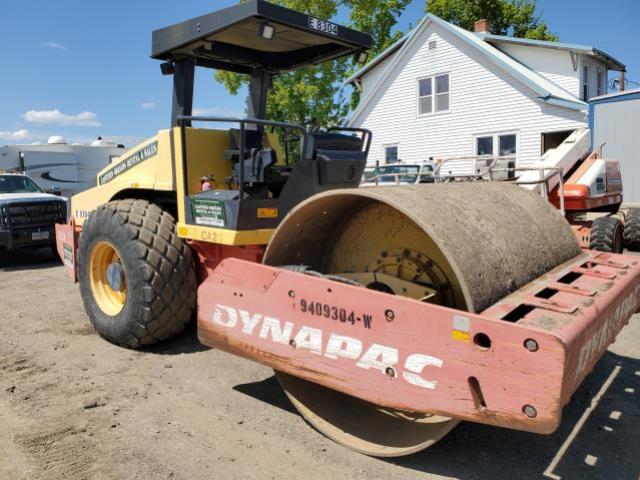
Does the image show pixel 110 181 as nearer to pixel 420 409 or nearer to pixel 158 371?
pixel 158 371

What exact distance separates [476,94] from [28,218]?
14.6 metres

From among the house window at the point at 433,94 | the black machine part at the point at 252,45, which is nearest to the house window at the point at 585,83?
the house window at the point at 433,94

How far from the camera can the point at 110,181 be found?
5.45m

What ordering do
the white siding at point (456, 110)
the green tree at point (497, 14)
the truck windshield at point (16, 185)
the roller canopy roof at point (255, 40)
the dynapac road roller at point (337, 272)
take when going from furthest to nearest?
the green tree at point (497, 14)
the white siding at point (456, 110)
the truck windshield at point (16, 185)
the roller canopy roof at point (255, 40)
the dynapac road roller at point (337, 272)

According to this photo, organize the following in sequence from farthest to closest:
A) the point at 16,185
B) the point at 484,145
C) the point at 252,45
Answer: the point at 484,145 → the point at 16,185 → the point at 252,45

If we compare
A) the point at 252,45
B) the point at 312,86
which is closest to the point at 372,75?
the point at 312,86

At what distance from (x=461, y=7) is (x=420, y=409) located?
32276 millimetres

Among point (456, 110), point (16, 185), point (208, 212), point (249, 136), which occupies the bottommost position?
point (208, 212)

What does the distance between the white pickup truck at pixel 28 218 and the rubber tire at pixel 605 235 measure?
9065 millimetres

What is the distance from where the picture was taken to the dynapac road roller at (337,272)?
7.95 ft

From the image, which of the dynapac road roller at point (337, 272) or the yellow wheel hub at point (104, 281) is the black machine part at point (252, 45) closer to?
the dynapac road roller at point (337, 272)

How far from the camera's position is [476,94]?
1930 centimetres

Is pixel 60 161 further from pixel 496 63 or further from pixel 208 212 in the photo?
pixel 208 212

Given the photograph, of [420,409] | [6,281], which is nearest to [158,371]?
[420,409]
